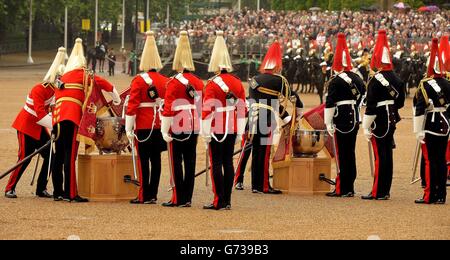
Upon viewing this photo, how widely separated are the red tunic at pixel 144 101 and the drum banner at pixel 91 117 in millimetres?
495

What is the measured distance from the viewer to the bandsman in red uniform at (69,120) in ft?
51.5

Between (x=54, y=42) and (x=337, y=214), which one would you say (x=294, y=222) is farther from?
(x=54, y=42)

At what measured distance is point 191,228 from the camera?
44.0 ft

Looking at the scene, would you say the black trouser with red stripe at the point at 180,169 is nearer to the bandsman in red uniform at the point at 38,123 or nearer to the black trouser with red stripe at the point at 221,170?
the black trouser with red stripe at the point at 221,170

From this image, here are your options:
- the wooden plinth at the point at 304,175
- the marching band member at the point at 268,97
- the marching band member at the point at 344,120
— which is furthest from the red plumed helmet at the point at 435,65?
the wooden plinth at the point at 304,175

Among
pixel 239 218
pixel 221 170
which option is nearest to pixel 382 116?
pixel 221 170

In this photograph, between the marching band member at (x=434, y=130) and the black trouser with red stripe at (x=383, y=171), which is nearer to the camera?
the marching band member at (x=434, y=130)

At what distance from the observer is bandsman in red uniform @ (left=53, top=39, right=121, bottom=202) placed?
1571 centimetres

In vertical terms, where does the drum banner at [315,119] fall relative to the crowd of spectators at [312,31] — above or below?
above

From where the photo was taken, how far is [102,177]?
15.9 m

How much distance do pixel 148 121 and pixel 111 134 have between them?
22.4 inches

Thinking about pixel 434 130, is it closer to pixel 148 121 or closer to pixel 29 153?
pixel 148 121

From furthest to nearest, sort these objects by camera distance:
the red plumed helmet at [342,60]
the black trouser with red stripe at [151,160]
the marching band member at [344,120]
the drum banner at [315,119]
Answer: the drum banner at [315,119], the red plumed helmet at [342,60], the marching band member at [344,120], the black trouser with red stripe at [151,160]

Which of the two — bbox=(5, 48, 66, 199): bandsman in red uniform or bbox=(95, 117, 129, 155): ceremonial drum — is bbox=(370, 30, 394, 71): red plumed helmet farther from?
bbox=(5, 48, 66, 199): bandsman in red uniform
